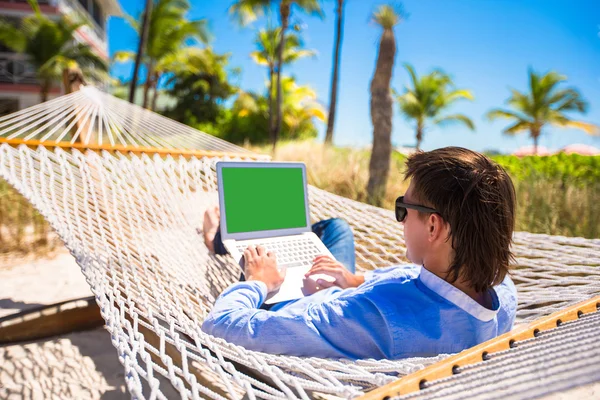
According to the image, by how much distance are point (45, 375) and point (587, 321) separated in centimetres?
170

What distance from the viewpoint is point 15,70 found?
533 inches

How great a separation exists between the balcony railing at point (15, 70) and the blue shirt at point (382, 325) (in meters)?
15.2

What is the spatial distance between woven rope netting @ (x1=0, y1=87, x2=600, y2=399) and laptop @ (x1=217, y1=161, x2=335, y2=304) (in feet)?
0.55

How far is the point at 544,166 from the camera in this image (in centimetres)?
492

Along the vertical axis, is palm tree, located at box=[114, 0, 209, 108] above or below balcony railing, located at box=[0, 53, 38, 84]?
above

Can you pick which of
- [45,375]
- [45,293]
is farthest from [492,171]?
[45,293]

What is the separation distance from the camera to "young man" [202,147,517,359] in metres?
0.83

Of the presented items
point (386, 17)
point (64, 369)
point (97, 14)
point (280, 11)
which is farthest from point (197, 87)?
point (64, 369)

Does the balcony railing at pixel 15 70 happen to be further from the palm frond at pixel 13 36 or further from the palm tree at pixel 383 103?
the palm tree at pixel 383 103

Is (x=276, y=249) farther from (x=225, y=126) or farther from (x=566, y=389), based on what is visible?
(x=225, y=126)

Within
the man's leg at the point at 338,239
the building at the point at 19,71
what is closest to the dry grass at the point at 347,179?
the man's leg at the point at 338,239

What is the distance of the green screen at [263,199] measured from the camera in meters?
1.52

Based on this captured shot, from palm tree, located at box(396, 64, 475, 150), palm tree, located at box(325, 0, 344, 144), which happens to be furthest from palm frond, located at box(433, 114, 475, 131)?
palm tree, located at box(325, 0, 344, 144)

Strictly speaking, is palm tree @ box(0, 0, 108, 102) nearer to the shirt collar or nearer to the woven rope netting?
the woven rope netting
